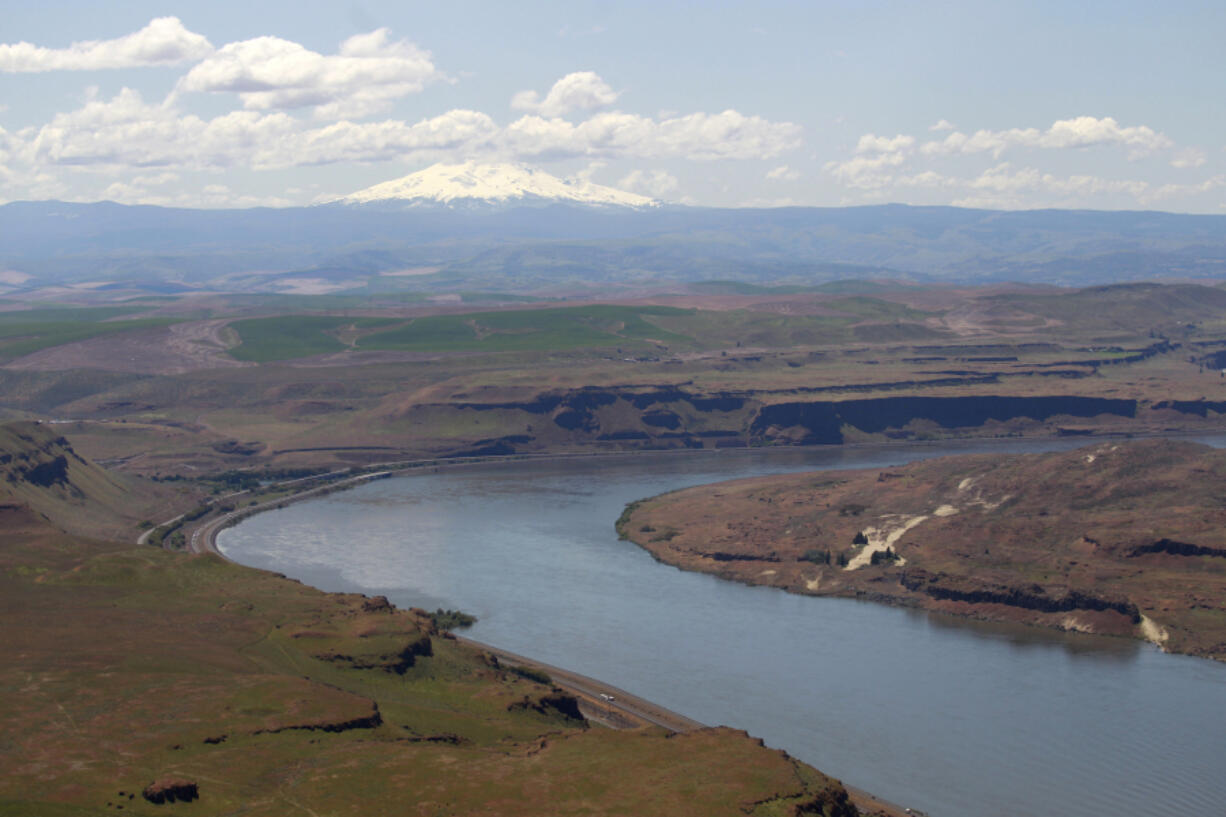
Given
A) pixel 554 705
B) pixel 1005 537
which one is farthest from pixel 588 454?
pixel 554 705

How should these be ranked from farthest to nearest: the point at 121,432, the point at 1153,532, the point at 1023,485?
1. the point at 121,432
2. the point at 1023,485
3. the point at 1153,532

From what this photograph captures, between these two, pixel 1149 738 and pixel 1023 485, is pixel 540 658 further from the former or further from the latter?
pixel 1023 485

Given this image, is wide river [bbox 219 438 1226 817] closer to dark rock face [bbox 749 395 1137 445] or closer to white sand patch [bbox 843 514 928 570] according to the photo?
white sand patch [bbox 843 514 928 570]

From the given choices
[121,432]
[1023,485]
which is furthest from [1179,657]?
[121,432]

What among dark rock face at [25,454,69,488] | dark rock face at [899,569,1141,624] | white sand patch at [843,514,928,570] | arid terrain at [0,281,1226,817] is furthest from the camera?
dark rock face at [25,454,69,488]

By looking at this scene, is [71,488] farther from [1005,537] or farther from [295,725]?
[1005,537]

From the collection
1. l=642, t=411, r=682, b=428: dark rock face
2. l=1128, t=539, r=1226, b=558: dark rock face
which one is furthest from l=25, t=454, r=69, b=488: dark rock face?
l=1128, t=539, r=1226, b=558: dark rock face
